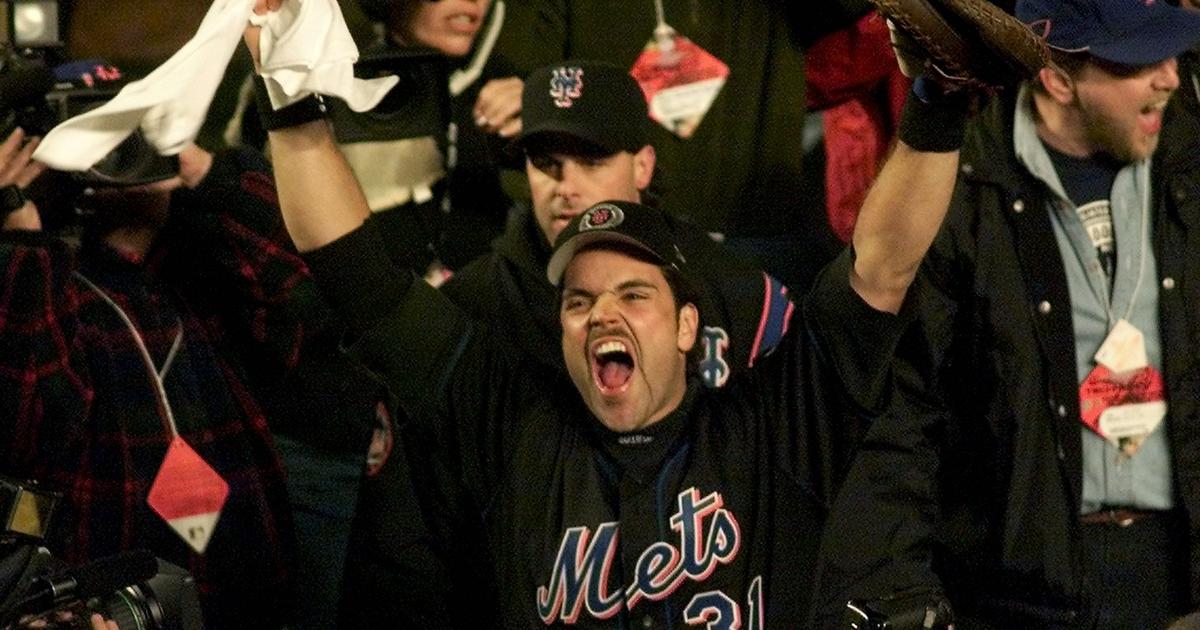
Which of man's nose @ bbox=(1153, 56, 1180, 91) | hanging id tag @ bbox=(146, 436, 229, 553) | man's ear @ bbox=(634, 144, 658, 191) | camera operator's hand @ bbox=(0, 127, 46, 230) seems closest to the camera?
camera operator's hand @ bbox=(0, 127, 46, 230)

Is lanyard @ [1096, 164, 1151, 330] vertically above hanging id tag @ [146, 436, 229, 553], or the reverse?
lanyard @ [1096, 164, 1151, 330]

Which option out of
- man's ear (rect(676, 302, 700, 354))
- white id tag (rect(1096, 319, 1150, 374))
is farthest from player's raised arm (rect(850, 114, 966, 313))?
white id tag (rect(1096, 319, 1150, 374))

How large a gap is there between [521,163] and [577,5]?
18.3 inches

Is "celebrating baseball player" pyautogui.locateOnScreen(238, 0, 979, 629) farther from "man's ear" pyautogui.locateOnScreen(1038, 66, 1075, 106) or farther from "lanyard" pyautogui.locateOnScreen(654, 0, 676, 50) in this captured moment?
"lanyard" pyautogui.locateOnScreen(654, 0, 676, 50)

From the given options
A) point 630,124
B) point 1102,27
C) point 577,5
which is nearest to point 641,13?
point 577,5

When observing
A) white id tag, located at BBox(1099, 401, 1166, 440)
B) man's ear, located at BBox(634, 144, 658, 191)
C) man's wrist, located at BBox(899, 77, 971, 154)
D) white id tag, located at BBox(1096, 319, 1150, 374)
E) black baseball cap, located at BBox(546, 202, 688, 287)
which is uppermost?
man's wrist, located at BBox(899, 77, 971, 154)

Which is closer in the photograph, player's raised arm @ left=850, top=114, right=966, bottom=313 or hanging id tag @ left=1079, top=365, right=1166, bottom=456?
player's raised arm @ left=850, top=114, right=966, bottom=313

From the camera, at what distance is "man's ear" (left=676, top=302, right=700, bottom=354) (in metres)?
3.52

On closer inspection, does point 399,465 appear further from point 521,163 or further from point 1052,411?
point 1052,411

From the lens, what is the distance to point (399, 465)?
12.1 ft

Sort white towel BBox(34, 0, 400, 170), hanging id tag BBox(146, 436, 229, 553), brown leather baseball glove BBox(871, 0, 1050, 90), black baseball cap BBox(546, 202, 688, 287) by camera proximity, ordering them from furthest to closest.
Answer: hanging id tag BBox(146, 436, 229, 553) → black baseball cap BBox(546, 202, 688, 287) → white towel BBox(34, 0, 400, 170) → brown leather baseball glove BBox(871, 0, 1050, 90)

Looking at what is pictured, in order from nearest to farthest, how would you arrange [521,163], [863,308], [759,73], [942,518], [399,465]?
[863,308], [399,465], [942,518], [521,163], [759,73]

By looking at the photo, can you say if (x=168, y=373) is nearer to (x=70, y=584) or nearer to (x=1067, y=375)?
(x=70, y=584)

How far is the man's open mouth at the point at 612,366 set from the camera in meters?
3.43
